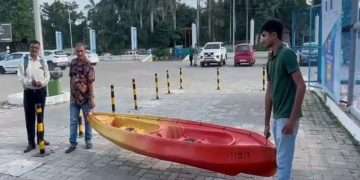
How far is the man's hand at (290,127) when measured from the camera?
3837 mm

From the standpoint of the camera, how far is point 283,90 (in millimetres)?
3914

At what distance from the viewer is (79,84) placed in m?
6.73

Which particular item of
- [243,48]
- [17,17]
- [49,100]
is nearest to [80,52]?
[49,100]

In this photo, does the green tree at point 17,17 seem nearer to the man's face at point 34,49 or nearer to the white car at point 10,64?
the white car at point 10,64

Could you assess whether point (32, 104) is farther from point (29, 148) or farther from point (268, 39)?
point (268, 39)

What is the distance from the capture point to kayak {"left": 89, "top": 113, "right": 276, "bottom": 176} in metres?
4.81

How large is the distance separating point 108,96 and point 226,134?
375 inches

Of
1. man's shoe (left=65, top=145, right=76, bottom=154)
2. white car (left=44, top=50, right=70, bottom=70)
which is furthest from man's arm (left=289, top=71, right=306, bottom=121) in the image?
white car (left=44, top=50, right=70, bottom=70)

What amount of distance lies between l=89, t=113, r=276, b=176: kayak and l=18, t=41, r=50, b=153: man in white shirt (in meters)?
1.08

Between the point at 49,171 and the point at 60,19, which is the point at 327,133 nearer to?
the point at 49,171

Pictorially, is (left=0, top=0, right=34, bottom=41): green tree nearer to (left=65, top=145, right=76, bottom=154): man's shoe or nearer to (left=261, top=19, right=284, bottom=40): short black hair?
(left=65, top=145, right=76, bottom=154): man's shoe

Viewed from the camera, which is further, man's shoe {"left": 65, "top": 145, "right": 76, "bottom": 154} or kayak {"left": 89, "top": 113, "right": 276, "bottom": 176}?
man's shoe {"left": 65, "top": 145, "right": 76, "bottom": 154}

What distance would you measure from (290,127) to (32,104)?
493 centimetres

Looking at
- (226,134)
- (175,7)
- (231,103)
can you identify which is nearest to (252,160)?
(226,134)
